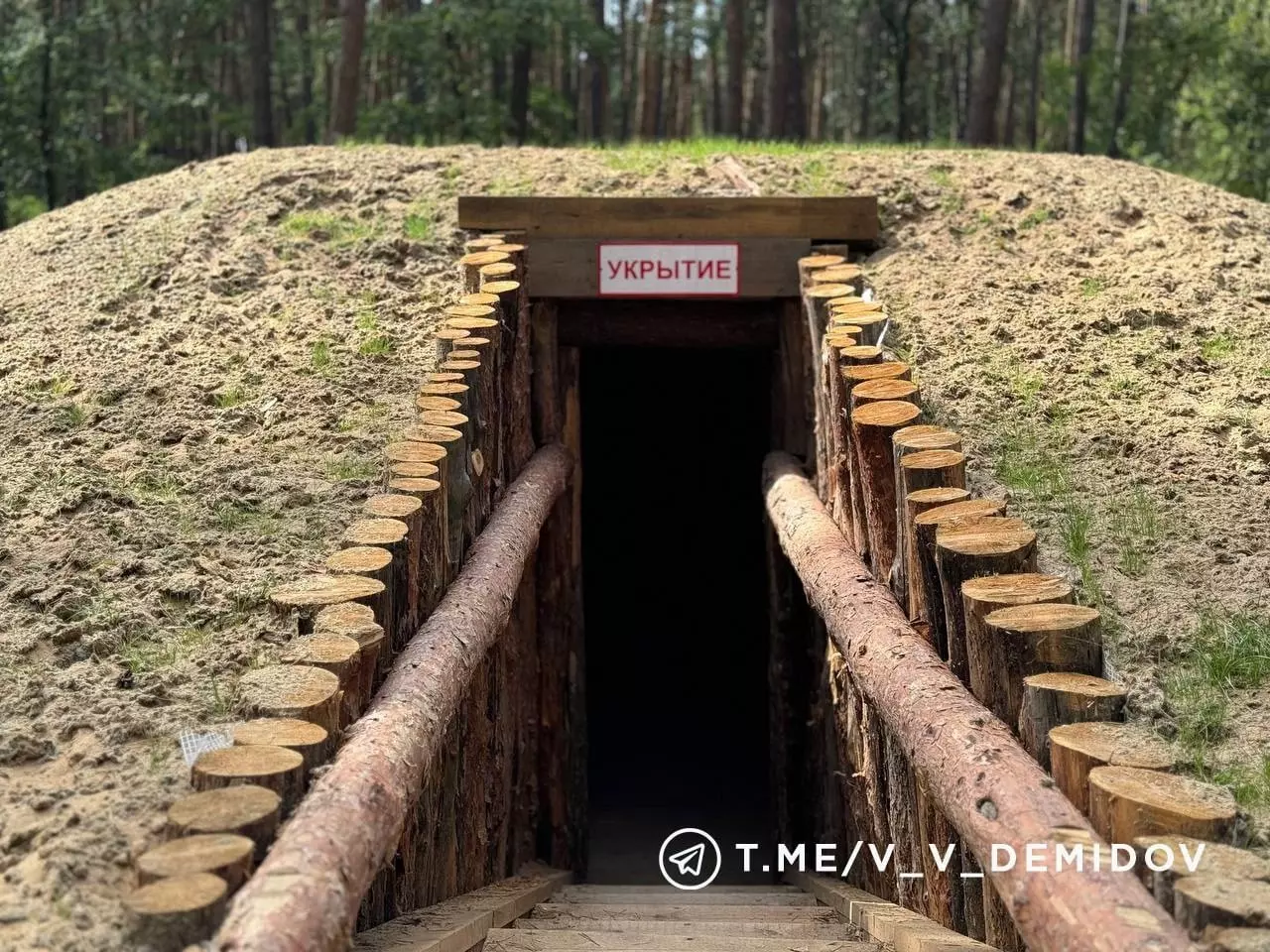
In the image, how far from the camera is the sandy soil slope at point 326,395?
3809mm

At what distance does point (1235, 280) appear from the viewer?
22.4 feet

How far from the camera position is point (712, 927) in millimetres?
4570

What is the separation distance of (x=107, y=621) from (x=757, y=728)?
8.23m

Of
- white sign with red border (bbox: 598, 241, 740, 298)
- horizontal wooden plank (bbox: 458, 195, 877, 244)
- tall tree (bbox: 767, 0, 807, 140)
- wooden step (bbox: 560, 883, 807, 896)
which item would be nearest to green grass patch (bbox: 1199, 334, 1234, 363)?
horizontal wooden plank (bbox: 458, 195, 877, 244)

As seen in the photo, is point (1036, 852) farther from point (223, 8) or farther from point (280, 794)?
point (223, 8)

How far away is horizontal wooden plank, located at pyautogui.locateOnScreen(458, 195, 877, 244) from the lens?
726cm

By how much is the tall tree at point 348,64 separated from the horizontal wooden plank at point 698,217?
360 inches

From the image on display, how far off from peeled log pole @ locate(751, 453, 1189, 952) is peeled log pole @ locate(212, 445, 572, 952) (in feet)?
4.16

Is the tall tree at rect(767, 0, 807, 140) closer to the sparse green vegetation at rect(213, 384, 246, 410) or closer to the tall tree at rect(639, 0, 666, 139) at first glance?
the tall tree at rect(639, 0, 666, 139)

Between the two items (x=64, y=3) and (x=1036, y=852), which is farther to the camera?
(x=64, y=3)

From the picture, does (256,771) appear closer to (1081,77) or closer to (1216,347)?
(1216,347)

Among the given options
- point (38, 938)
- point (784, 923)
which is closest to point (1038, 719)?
point (784, 923)

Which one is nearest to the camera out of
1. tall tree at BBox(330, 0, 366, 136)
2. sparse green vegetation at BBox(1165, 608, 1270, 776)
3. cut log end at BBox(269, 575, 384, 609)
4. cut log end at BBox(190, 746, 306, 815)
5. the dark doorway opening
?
cut log end at BBox(190, 746, 306, 815)

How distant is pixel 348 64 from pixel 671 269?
9.76 m
